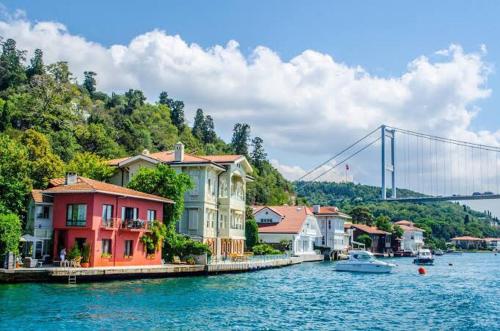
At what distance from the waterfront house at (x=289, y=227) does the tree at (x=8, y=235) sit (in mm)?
46484

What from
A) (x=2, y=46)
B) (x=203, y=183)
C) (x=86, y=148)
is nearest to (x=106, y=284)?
(x=203, y=183)

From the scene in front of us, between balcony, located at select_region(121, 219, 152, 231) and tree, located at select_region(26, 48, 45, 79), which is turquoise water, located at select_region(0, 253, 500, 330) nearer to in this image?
balcony, located at select_region(121, 219, 152, 231)

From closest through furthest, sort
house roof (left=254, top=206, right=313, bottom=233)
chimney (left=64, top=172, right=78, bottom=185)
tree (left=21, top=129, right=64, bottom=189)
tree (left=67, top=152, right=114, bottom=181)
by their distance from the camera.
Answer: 1. chimney (left=64, top=172, right=78, bottom=185)
2. tree (left=21, top=129, right=64, bottom=189)
3. tree (left=67, top=152, right=114, bottom=181)
4. house roof (left=254, top=206, right=313, bottom=233)

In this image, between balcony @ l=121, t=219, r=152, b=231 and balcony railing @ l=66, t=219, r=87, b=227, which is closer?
balcony railing @ l=66, t=219, r=87, b=227

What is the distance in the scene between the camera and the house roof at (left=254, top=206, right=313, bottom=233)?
270 feet

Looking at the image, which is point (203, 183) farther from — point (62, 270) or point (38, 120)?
point (38, 120)

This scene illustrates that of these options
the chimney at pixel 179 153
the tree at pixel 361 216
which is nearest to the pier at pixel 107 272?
the chimney at pixel 179 153

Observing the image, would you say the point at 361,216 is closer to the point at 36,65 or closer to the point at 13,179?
the point at 36,65

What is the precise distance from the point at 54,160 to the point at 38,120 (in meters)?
24.5

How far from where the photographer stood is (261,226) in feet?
276

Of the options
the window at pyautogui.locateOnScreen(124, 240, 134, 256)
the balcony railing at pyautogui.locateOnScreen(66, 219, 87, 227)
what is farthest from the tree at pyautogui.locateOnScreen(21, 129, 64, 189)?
the window at pyautogui.locateOnScreen(124, 240, 134, 256)

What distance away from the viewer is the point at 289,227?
82750 mm

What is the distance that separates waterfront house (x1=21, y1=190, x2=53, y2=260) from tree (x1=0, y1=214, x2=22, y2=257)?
2.97 m

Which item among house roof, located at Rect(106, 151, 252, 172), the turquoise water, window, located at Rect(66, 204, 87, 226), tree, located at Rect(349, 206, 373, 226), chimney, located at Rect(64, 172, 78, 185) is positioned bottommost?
the turquoise water
